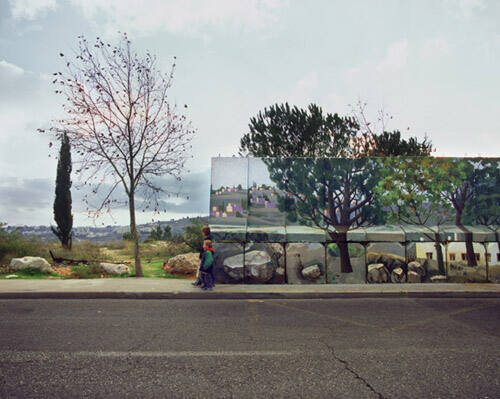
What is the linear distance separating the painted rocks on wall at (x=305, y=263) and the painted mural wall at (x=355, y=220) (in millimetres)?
29

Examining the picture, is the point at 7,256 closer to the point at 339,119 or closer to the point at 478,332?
the point at 478,332

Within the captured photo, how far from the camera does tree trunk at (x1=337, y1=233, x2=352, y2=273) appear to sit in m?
11.1

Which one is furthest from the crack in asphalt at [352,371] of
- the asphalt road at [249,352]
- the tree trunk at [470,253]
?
the tree trunk at [470,253]

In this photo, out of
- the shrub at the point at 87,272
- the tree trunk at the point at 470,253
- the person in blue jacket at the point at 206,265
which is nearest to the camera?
the person in blue jacket at the point at 206,265

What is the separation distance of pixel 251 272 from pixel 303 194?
2.84 meters

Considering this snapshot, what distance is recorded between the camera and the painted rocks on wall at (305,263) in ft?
36.3

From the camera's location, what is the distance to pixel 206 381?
145 inches

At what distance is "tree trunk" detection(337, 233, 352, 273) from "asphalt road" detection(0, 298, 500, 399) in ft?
11.0

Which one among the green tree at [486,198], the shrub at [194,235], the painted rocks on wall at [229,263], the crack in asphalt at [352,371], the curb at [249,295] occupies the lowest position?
the curb at [249,295]

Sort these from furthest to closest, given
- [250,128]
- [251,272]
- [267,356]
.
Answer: [250,128] < [251,272] < [267,356]

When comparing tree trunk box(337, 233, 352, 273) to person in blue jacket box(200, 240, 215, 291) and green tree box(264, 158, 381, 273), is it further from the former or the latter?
person in blue jacket box(200, 240, 215, 291)

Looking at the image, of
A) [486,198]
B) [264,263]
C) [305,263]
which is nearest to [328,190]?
[305,263]

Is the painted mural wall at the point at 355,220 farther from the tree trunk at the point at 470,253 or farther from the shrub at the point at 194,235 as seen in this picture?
the shrub at the point at 194,235

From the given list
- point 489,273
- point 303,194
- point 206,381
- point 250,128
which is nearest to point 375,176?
point 303,194
